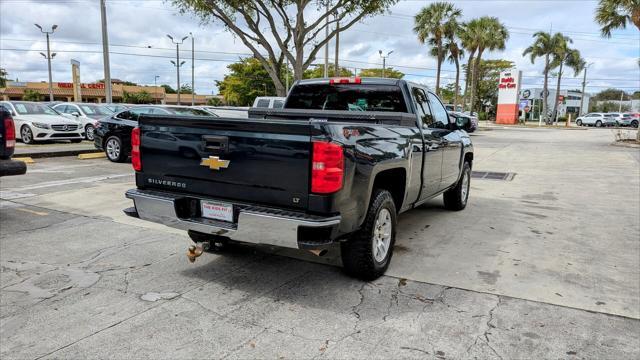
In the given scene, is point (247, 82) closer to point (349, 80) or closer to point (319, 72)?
point (319, 72)

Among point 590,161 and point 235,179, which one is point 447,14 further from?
point 235,179

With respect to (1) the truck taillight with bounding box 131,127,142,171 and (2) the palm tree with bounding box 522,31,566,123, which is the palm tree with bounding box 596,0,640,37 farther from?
(2) the palm tree with bounding box 522,31,566,123

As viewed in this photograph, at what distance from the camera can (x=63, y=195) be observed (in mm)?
7789

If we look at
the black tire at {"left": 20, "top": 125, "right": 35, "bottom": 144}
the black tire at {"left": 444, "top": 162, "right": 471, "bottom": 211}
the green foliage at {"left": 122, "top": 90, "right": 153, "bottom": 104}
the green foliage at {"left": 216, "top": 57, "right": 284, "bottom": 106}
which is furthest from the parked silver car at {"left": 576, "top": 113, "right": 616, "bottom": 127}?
the green foliage at {"left": 122, "top": 90, "right": 153, "bottom": 104}

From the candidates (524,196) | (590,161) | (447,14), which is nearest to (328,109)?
(524,196)

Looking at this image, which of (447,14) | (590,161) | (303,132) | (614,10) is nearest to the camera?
(303,132)

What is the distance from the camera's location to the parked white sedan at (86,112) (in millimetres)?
17397

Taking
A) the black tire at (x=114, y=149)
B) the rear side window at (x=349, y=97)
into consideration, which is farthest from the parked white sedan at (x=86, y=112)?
the rear side window at (x=349, y=97)

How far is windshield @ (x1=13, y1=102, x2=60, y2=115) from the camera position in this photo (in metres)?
16.5

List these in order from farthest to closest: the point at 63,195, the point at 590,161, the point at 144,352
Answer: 1. the point at 590,161
2. the point at 63,195
3. the point at 144,352

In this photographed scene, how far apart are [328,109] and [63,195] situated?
506cm

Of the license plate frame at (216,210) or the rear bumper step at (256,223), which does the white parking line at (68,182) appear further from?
the license plate frame at (216,210)

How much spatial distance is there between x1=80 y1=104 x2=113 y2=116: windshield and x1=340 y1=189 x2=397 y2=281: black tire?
17113mm

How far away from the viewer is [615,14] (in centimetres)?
2138
